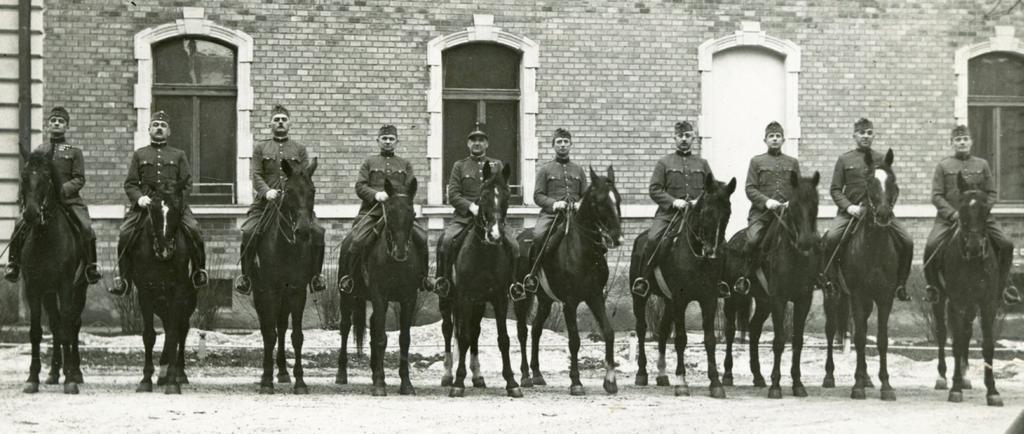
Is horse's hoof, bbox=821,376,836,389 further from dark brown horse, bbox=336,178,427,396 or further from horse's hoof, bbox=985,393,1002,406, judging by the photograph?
dark brown horse, bbox=336,178,427,396

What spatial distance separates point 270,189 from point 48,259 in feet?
→ 6.94

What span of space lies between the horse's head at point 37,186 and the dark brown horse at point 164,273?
0.87m

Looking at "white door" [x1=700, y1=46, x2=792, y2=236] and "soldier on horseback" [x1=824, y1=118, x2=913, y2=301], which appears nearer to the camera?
"soldier on horseback" [x1=824, y1=118, x2=913, y2=301]

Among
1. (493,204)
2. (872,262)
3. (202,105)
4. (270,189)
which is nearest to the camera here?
(493,204)

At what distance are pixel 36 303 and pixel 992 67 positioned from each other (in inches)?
538

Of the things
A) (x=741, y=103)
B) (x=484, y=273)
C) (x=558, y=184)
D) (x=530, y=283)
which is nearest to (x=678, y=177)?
(x=558, y=184)

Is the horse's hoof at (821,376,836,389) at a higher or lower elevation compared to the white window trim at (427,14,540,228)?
lower

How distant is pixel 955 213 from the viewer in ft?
45.8

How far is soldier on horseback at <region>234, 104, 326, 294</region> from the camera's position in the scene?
13.9 m

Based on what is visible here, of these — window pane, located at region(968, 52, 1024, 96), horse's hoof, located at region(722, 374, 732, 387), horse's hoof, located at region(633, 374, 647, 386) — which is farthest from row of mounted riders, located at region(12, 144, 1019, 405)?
window pane, located at region(968, 52, 1024, 96)

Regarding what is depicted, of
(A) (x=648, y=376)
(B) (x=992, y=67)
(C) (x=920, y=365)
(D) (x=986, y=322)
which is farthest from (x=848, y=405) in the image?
(B) (x=992, y=67)

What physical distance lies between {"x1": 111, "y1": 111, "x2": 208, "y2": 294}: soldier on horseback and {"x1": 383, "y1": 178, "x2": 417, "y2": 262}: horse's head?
5.95 feet

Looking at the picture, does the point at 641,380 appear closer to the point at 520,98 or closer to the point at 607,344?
the point at 607,344

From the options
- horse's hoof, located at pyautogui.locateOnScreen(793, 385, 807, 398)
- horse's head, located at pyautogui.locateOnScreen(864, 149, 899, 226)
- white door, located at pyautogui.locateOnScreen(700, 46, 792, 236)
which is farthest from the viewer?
white door, located at pyautogui.locateOnScreen(700, 46, 792, 236)
